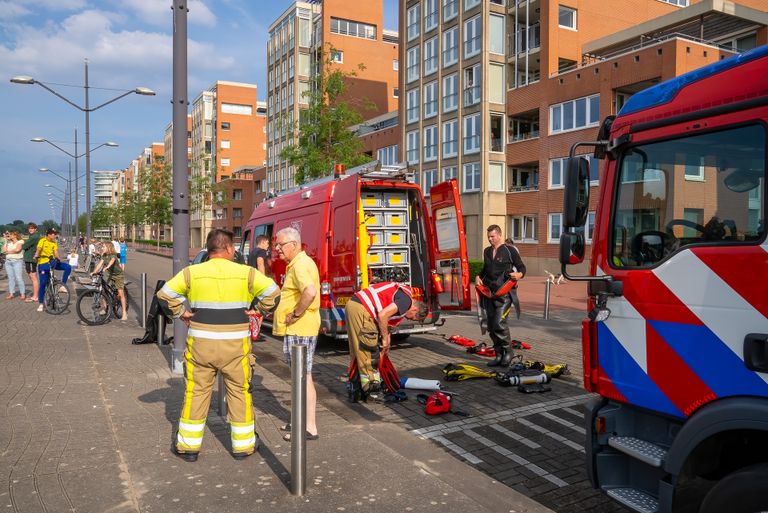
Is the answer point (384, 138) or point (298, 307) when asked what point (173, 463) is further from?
point (384, 138)

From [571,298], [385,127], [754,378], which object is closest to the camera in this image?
[754,378]

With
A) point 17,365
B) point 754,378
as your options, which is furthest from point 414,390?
point 17,365

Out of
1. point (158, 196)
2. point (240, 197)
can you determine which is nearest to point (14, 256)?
point (158, 196)

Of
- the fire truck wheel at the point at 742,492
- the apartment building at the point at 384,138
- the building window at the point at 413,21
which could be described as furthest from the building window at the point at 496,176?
the fire truck wheel at the point at 742,492

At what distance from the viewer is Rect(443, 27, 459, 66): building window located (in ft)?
116

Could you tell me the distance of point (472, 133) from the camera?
113ft

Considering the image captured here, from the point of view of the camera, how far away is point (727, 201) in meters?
2.91

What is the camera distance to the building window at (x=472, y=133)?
111 ft

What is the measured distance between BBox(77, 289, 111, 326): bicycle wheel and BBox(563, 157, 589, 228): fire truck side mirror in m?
10.2

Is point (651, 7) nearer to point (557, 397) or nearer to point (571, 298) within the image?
point (571, 298)

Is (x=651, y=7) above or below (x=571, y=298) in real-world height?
above

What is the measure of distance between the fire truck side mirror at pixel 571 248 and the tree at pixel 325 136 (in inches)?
749

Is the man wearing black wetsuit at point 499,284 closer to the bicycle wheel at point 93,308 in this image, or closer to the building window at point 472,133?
the bicycle wheel at point 93,308

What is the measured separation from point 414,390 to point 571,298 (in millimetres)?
12224
